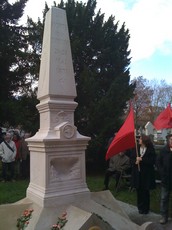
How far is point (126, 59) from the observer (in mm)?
14234

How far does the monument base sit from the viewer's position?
4477 millimetres

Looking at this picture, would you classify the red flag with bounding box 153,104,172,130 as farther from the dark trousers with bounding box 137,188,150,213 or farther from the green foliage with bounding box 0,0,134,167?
the dark trousers with bounding box 137,188,150,213

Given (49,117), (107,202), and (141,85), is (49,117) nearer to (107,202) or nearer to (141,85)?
(107,202)

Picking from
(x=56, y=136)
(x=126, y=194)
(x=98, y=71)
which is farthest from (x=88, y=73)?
(x=56, y=136)

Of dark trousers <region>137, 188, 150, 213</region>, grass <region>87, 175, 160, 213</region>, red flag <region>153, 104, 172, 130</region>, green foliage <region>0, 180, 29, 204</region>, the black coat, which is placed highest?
red flag <region>153, 104, 172, 130</region>

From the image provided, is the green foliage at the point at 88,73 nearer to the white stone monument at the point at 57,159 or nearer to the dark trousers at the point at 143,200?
the dark trousers at the point at 143,200

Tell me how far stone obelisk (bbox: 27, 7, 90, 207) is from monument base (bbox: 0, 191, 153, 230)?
0.42 ft

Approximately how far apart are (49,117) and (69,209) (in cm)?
163

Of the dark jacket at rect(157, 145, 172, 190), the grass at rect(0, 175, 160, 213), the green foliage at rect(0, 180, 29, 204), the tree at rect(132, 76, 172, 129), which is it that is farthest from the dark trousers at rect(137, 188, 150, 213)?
the tree at rect(132, 76, 172, 129)

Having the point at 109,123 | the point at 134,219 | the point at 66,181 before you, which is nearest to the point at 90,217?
the point at 66,181

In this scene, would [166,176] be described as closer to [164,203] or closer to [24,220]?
[164,203]

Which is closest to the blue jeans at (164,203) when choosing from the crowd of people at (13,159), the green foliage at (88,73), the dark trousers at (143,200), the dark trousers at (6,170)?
the dark trousers at (143,200)

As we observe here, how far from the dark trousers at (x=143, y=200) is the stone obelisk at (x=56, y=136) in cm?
227

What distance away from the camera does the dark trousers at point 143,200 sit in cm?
724
